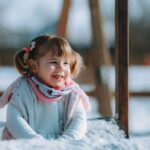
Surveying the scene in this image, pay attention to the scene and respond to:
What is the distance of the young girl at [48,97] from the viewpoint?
5.89ft

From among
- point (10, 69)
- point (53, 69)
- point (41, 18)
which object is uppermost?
point (53, 69)

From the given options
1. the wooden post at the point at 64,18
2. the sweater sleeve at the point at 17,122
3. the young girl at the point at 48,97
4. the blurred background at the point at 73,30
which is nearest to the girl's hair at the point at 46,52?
the young girl at the point at 48,97

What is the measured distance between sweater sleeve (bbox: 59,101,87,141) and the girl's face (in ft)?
0.38

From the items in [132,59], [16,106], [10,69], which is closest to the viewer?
[16,106]

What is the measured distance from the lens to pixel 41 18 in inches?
368

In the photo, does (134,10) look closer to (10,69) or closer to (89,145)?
(10,69)

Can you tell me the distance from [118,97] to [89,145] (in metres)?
1.08

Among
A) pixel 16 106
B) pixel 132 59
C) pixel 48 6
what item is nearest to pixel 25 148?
pixel 16 106

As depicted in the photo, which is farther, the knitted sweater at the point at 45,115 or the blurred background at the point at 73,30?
the blurred background at the point at 73,30

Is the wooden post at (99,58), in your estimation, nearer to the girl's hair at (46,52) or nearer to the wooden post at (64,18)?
the wooden post at (64,18)

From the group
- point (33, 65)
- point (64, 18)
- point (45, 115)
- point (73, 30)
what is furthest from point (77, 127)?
point (73, 30)

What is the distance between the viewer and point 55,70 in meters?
1.83

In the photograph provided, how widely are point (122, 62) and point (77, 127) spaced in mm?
305

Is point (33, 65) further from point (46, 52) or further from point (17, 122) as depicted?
point (17, 122)
